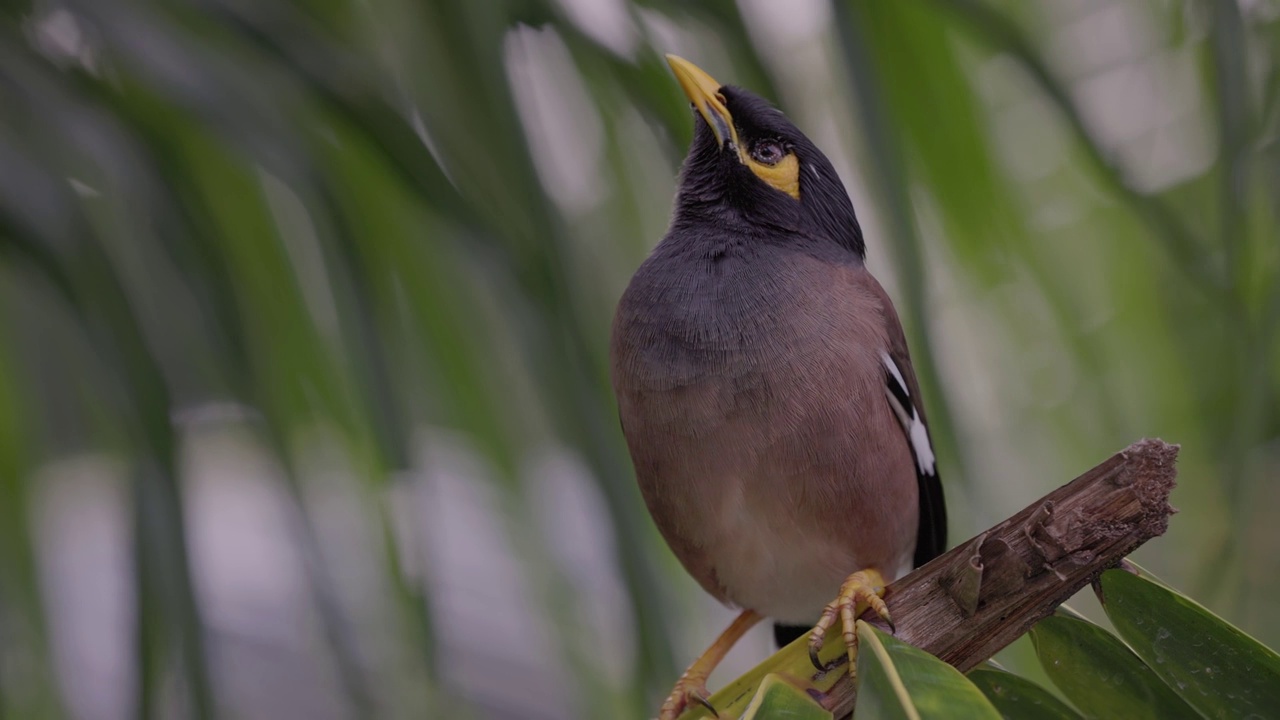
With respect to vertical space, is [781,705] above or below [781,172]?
below

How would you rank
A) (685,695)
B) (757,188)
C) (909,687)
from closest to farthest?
1. (909,687)
2. (685,695)
3. (757,188)

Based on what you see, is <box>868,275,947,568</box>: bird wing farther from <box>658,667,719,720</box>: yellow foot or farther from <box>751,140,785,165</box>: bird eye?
<box>658,667,719,720</box>: yellow foot

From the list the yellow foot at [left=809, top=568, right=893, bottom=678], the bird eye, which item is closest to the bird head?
the bird eye

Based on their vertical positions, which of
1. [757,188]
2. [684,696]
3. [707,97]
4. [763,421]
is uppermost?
[707,97]

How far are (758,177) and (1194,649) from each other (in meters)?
0.90

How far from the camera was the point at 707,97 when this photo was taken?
1418 mm

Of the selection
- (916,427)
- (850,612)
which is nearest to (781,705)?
(850,612)

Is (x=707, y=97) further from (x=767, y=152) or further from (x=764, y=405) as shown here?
(x=764, y=405)

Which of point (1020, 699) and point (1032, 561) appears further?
point (1020, 699)

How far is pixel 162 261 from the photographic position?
1020 mm

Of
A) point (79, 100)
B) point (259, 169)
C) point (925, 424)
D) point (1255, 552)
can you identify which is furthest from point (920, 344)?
point (1255, 552)

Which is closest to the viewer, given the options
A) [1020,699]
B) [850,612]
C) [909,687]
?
[909,687]

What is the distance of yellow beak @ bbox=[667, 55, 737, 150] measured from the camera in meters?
1.32

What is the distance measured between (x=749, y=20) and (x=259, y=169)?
1.67ft
